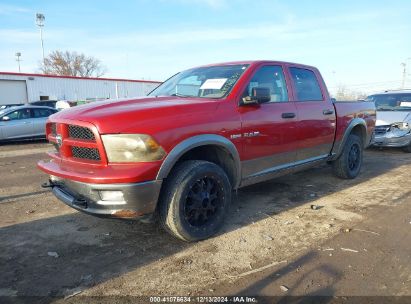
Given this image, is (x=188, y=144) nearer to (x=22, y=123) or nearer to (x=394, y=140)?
(x=394, y=140)

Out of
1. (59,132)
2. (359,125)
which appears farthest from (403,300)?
(359,125)

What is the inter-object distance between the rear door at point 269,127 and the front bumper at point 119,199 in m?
1.33

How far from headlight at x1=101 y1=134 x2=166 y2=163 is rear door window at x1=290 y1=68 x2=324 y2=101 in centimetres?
263

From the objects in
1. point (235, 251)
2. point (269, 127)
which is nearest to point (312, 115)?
point (269, 127)

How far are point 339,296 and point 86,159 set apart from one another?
8.26 feet

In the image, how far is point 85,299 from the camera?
9.37 ft

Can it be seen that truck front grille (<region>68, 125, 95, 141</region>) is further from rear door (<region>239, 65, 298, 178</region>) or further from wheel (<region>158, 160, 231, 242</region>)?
rear door (<region>239, 65, 298, 178</region>)

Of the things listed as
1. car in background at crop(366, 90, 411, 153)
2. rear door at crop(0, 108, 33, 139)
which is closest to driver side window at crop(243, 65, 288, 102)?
car in background at crop(366, 90, 411, 153)

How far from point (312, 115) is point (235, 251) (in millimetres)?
2514

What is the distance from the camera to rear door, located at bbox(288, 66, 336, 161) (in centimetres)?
512

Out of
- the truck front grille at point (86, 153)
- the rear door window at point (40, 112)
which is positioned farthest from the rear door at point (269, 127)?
the rear door window at point (40, 112)

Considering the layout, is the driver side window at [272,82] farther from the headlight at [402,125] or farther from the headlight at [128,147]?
the headlight at [402,125]

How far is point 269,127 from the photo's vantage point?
14.7ft

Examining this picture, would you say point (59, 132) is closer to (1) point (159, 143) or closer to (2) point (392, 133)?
(1) point (159, 143)
